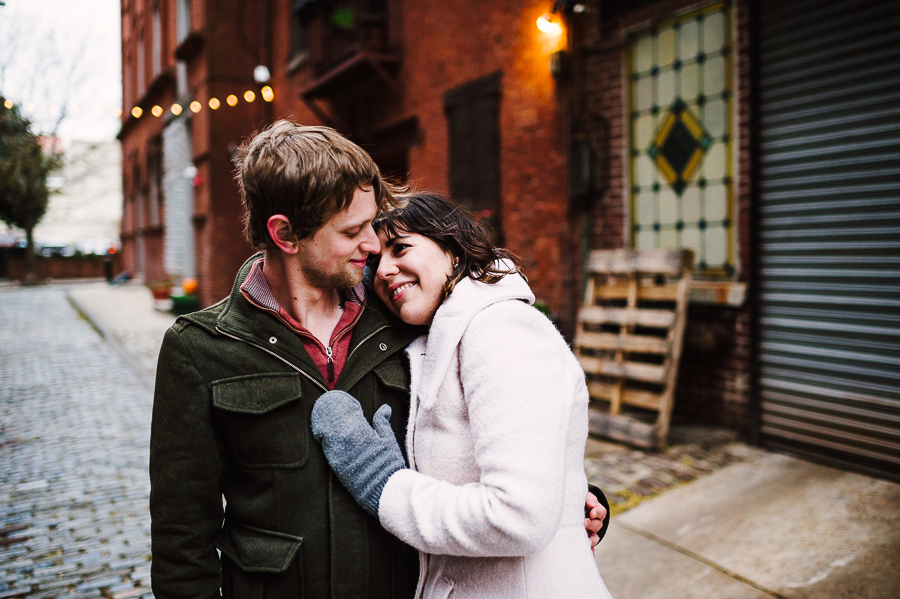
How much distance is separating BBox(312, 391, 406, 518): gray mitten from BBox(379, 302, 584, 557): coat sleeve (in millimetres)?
55

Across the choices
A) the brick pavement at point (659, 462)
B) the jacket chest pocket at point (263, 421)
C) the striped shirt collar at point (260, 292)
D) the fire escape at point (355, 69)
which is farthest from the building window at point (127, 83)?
the jacket chest pocket at point (263, 421)

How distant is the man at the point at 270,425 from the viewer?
4.89 ft

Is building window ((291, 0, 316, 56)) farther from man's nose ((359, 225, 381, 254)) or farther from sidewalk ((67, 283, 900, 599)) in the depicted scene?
man's nose ((359, 225, 381, 254))

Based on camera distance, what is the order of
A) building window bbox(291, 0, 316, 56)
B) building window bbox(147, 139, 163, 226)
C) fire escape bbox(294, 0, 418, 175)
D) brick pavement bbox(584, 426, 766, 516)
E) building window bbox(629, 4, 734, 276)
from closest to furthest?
brick pavement bbox(584, 426, 766, 516), building window bbox(629, 4, 734, 276), fire escape bbox(294, 0, 418, 175), building window bbox(291, 0, 316, 56), building window bbox(147, 139, 163, 226)

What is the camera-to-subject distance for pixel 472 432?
1.34m

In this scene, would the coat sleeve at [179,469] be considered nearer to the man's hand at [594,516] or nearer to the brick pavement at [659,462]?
the man's hand at [594,516]

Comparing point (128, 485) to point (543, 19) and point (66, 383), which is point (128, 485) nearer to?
point (66, 383)

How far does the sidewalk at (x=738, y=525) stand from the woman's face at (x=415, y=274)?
240 cm

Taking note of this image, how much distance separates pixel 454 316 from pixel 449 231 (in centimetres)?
27

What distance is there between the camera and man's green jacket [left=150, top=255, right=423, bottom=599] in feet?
4.90

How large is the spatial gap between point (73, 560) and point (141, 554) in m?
0.37

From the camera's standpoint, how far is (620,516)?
4.02 meters

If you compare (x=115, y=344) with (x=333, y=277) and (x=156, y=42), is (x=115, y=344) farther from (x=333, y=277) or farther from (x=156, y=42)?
(x=156, y=42)

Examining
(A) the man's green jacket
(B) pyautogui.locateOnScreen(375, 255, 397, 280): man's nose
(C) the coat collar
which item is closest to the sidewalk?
(A) the man's green jacket
